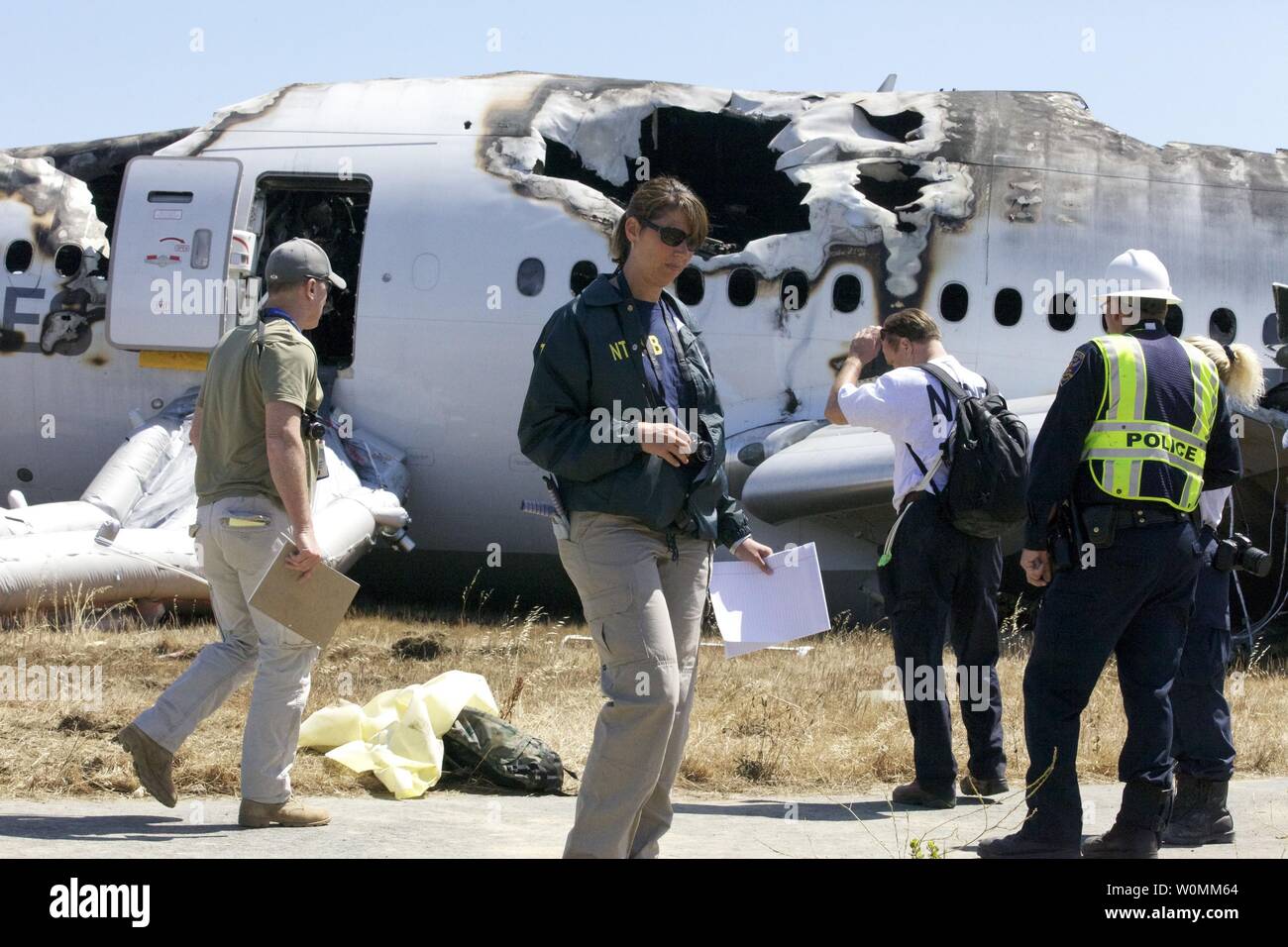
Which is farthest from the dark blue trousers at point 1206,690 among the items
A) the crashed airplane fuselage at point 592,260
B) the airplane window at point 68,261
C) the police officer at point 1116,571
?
the airplane window at point 68,261

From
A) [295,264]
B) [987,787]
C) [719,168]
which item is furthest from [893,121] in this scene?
[295,264]

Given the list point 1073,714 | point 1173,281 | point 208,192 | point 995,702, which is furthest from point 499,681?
point 1173,281

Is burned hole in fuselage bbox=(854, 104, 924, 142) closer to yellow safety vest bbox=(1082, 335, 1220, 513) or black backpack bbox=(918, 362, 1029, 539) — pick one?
black backpack bbox=(918, 362, 1029, 539)

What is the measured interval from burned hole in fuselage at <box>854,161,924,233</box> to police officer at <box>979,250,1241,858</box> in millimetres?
7739

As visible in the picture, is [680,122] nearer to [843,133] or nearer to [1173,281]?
[843,133]

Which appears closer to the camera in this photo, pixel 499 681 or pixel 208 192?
pixel 499 681

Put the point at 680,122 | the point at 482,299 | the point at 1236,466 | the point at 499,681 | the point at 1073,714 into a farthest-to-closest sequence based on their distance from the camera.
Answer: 1. the point at 680,122
2. the point at 482,299
3. the point at 499,681
4. the point at 1236,466
5. the point at 1073,714

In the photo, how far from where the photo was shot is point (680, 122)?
13906 mm

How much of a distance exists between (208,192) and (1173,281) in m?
8.45

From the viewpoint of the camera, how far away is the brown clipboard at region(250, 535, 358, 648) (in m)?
5.57

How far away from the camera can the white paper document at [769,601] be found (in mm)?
5234

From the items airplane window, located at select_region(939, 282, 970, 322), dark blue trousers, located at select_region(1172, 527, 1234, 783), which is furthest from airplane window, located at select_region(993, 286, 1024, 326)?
dark blue trousers, located at select_region(1172, 527, 1234, 783)

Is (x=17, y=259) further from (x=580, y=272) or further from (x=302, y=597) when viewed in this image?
(x=302, y=597)

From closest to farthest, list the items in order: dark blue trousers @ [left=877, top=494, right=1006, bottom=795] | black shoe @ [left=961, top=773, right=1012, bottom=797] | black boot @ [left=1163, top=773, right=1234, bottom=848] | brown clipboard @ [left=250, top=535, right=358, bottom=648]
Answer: brown clipboard @ [left=250, top=535, right=358, bottom=648] < black boot @ [left=1163, top=773, right=1234, bottom=848] < dark blue trousers @ [left=877, top=494, right=1006, bottom=795] < black shoe @ [left=961, top=773, right=1012, bottom=797]
